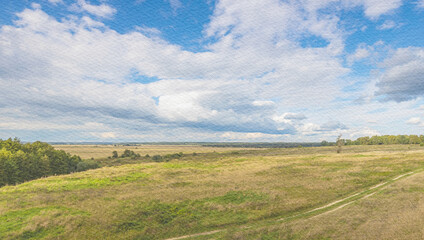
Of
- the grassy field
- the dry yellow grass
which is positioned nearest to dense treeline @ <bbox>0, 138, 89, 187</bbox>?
the grassy field

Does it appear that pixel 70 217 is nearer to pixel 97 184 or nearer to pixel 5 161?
pixel 97 184

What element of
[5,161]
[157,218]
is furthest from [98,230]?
[5,161]

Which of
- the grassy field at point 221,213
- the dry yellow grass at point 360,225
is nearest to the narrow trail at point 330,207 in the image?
the grassy field at point 221,213

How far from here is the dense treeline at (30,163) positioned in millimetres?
46562

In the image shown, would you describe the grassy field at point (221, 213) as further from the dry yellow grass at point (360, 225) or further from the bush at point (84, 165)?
the bush at point (84, 165)

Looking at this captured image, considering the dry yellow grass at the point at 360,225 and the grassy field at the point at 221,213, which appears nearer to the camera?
the dry yellow grass at the point at 360,225

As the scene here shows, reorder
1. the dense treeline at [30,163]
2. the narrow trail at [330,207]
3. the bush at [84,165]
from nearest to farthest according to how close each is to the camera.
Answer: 1. the narrow trail at [330,207]
2. the dense treeline at [30,163]
3. the bush at [84,165]

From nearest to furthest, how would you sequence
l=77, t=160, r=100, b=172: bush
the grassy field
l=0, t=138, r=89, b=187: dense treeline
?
the grassy field → l=0, t=138, r=89, b=187: dense treeline → l=77, t=160, r=100, b=172: bush

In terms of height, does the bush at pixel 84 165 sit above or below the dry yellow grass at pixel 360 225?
below

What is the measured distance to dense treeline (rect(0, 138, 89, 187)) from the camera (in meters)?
46.6

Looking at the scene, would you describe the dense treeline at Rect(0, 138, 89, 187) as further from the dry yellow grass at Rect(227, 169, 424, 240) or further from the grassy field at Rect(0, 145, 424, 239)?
the dry yellow grass at Rect(227, 169, 424, 240)

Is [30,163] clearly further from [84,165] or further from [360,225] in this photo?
[360,225]

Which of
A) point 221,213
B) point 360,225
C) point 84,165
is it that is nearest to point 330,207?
point 360,225

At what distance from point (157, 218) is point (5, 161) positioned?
147 ft
